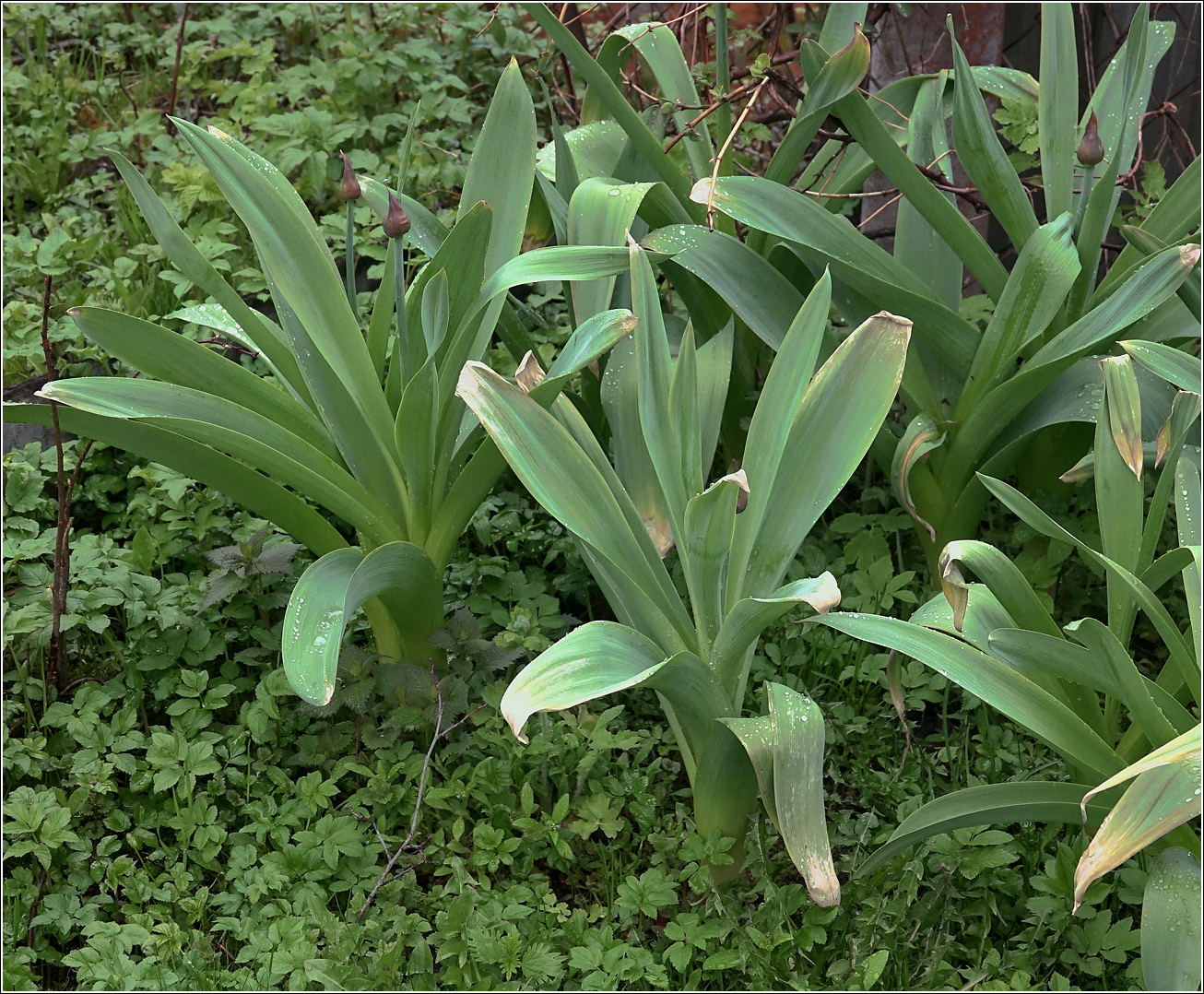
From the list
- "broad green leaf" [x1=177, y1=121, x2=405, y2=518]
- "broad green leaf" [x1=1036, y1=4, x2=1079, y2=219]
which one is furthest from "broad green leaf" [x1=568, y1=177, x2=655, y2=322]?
"broad green leaf" [x1=1036, y1=4, x2=1079, y2=219]

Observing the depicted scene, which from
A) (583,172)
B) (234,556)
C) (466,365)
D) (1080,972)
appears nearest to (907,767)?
(1080,972)

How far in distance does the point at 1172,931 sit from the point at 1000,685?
334 millimetres

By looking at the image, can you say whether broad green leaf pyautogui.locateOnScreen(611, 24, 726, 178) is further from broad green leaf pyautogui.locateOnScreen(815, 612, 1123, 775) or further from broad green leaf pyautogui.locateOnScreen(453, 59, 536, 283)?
broad green leaf pyautogui.locateOnScreen(815, 612, 1123, 775)

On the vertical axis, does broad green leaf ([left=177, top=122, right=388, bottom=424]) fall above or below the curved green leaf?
above

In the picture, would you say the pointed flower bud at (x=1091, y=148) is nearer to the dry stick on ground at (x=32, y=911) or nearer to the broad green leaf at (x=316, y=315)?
the broad green leaf at (x=316, y=315)

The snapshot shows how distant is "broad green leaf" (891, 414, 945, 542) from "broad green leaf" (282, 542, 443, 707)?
79 cm

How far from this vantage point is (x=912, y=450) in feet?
6.26

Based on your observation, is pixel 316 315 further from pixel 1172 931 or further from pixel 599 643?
pixel 1172 931

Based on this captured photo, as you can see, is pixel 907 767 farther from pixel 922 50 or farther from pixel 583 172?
pixel 922 50

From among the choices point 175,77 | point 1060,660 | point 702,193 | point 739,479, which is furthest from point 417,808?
point 175,77

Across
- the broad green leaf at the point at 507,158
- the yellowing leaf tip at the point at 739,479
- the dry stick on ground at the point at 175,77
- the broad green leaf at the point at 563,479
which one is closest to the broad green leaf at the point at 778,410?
the broad green leaf at the point at 563,479

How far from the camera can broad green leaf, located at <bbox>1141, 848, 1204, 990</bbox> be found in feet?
4.37

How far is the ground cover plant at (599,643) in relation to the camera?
1.46 meters

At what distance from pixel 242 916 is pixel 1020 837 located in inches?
43.3
